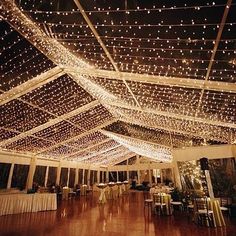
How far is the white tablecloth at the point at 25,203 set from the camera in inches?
298

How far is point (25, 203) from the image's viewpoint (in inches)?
317

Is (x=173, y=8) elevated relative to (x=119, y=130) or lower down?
lower down

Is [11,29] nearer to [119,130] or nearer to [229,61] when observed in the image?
[229,61]

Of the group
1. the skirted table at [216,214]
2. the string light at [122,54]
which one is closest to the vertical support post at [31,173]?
the string light at [122,54]

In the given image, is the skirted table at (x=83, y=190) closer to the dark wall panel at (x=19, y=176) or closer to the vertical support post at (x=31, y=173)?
the vertical support post at (x=31, y=173)

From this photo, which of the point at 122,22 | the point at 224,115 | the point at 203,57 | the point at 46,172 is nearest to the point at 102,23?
the point at 122,22

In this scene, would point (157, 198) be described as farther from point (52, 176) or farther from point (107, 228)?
point (52, 176)

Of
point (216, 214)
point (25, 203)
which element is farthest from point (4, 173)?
point (216, 214)

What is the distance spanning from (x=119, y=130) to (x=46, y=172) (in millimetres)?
5337

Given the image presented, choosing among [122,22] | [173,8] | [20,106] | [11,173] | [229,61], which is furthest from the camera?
[11,173]

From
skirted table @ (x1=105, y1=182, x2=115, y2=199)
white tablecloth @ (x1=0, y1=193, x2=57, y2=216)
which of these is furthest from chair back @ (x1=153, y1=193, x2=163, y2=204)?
skirted table @ (x1=105, y1=182, x2=115, y2=199)

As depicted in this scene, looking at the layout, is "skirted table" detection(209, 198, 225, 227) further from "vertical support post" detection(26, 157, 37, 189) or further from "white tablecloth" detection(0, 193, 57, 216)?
"vertical support post" detection(26, 157, 37, 189)

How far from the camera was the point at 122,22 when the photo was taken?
9.32 ft

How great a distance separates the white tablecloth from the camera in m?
7.57
